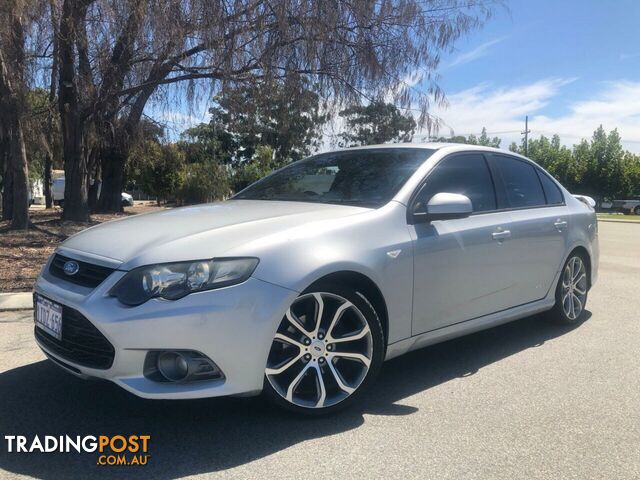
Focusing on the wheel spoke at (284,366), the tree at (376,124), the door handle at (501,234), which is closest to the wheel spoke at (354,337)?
the wheel spoke at (284,366)

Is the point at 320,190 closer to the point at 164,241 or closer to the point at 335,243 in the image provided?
the point at 335,243

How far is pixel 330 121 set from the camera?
9977 millimetres

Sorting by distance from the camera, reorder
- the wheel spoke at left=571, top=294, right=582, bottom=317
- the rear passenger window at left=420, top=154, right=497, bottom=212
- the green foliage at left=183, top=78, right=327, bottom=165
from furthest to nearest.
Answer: the green foliage at left=183, top=78, right=327, bottom=165 < the wheel spoke at left=571, top=294, right=582, bottom=317 < the rear passenger window at left=420, top=154, right=497, bottom=212

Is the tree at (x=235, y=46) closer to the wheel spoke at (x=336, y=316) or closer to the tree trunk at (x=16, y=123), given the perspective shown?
the tree trunk at (x=16, y=123)

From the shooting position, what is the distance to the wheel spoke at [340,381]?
3.26 metres

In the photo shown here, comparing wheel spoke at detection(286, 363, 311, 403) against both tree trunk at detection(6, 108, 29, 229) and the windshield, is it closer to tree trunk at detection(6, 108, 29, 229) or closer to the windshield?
the windshield

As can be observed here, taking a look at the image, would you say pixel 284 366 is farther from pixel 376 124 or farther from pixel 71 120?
pixel 71 120

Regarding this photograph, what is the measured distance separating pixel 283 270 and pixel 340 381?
775mm

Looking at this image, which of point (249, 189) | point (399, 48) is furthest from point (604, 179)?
point (249, 189)

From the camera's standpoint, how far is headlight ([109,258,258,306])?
2.81m

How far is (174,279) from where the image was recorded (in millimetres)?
2836

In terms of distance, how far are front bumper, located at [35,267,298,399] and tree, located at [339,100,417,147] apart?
7.01 m

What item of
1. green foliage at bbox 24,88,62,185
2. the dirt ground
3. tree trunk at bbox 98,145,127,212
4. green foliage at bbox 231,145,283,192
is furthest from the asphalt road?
green foliage at bbox 231,145,283,192

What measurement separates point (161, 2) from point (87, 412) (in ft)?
20.3
